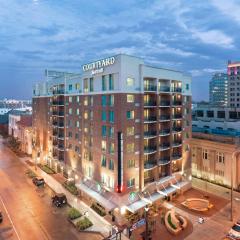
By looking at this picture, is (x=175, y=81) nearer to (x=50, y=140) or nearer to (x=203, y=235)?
(x=203, y=235)

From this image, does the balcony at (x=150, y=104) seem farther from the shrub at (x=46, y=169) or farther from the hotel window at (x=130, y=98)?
the shrub at (x=46, y=169)

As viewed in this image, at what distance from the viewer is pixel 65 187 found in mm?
57562

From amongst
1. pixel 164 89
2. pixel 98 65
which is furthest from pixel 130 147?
pixel 98 65

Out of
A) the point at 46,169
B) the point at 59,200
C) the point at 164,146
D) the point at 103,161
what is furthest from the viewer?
the point at 46,169

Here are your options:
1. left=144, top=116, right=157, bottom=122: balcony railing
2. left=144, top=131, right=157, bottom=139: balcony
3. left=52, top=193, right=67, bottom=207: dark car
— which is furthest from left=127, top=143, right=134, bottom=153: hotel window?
left=52, top=193, right=67, bottom=207: dark car

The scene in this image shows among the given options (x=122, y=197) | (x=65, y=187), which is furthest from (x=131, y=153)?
(x=65, y=187)

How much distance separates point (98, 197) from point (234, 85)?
4686 inches

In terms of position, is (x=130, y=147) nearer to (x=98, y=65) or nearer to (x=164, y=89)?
(x=164, y=89)

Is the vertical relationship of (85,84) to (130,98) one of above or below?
above

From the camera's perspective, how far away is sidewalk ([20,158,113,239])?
4044 centimetres

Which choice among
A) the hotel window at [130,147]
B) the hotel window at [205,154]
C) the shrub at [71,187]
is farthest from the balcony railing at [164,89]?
the shrub at [71,187]

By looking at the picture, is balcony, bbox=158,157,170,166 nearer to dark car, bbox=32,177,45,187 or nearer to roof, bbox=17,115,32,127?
dark car, bbox=32,177,45,187

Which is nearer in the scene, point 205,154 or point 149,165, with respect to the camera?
point 149,165

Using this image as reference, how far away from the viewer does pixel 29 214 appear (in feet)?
149
